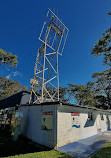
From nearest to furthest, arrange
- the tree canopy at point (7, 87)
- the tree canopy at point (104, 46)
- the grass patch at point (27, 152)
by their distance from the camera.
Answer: the grass patch at point (27, 152) < the tree canopy at point (104, 46) < the tree canopy at point (7, 87)

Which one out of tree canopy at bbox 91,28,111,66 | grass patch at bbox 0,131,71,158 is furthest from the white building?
tree canopy at bbox 91,28,111,66

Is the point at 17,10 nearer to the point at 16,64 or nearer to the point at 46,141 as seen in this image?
the point at 16,64

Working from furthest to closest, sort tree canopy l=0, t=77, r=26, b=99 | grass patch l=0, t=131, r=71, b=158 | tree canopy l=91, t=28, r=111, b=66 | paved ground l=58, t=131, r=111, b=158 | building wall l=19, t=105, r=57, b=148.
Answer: tree canopy l=0, t=77, r=26, b=99 < tree canopy l=91, t=28, r=111, b=66 < building wall l=19, t=105, r=57, b=148 < paved ground l=58, t=131, r=111, b=158 < grass patch l=0, t=131, r=71, b=158

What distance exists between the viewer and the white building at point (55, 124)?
4.86 metres

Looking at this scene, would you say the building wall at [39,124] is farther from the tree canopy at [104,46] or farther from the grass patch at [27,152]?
the tree canopy at [104,46]

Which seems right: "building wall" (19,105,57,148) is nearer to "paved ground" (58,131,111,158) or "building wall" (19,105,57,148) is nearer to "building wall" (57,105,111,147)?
"building wall" (57,105,111,147)

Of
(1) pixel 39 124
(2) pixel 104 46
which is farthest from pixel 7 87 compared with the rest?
(2) pixel 104 46

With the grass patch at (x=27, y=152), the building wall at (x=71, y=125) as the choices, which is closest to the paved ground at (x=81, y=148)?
the building wall at (x=71, y=125)

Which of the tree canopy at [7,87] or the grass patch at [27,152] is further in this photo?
the tree canopy at [7,87]

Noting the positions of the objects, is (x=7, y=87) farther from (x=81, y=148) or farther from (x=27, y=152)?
(x=81, y=148)

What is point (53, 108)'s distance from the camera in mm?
5207

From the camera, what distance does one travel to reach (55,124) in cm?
483

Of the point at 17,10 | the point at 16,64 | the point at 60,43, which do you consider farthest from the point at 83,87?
the point at 17,10

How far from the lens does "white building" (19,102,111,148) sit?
486 centimetres
